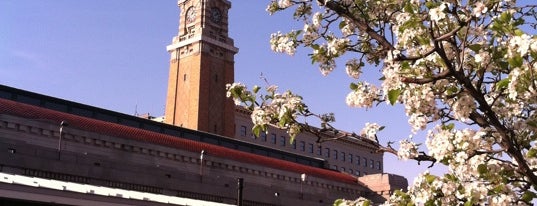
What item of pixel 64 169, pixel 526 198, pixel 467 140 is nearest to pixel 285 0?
pixel 467 140

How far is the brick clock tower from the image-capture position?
91.2m

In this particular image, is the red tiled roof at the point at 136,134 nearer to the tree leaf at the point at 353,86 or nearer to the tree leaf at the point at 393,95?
the tree leaf at the point at 353,86

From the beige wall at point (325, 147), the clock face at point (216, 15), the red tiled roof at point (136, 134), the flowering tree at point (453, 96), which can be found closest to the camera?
the flowering tree at point (453, 96)

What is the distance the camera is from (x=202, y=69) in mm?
91812

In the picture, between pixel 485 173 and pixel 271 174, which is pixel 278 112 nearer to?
pixel 485 173

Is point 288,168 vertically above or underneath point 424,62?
above

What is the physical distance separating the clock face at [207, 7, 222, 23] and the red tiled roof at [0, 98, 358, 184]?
33.9 m

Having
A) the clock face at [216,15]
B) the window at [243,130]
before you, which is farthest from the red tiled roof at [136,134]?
the window at [243,130]

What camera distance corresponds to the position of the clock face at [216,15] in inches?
3764

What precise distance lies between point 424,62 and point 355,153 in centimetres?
12102

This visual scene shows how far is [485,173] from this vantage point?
829 centimetres

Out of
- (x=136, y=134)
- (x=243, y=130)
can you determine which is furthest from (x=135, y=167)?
(x=243, y=130)

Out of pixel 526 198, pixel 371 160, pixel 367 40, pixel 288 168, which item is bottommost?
pixel 526 198

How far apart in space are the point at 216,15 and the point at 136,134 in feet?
149
